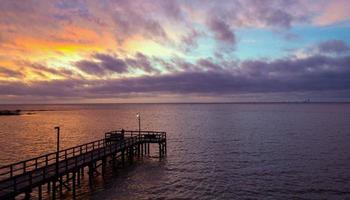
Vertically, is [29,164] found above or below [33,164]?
below

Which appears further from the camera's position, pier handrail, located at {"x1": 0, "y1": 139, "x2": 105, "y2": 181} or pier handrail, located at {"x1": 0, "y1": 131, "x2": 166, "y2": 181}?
pier handrail, located at {"x1": 0, "y1": 131, "x2": 166, "y2": 181}

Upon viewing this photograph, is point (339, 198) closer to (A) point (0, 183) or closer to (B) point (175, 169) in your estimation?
(B) point (175, 169)

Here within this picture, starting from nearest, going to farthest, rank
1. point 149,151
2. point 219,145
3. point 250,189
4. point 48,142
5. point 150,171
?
point 250,189 < point 150,171 < point 149,151 < point 219,145 < point 48,142

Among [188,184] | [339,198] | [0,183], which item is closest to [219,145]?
[188,184]

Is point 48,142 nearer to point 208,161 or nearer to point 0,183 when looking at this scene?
point 208,161

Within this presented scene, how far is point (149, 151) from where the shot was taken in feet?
158

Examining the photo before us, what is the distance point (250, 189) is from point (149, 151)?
22.9m

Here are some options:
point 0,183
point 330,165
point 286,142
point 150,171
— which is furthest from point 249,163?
point 0,183

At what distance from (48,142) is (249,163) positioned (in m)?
38.1

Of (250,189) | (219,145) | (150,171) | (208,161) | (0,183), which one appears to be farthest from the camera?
(219,145)

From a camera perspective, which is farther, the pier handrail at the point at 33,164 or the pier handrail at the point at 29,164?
the pier handrail at the point at 33,164

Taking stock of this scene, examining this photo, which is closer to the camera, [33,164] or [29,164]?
[33,164]

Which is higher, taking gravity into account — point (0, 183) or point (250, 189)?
point (0, 183)

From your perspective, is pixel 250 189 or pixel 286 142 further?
pixel 286 142
